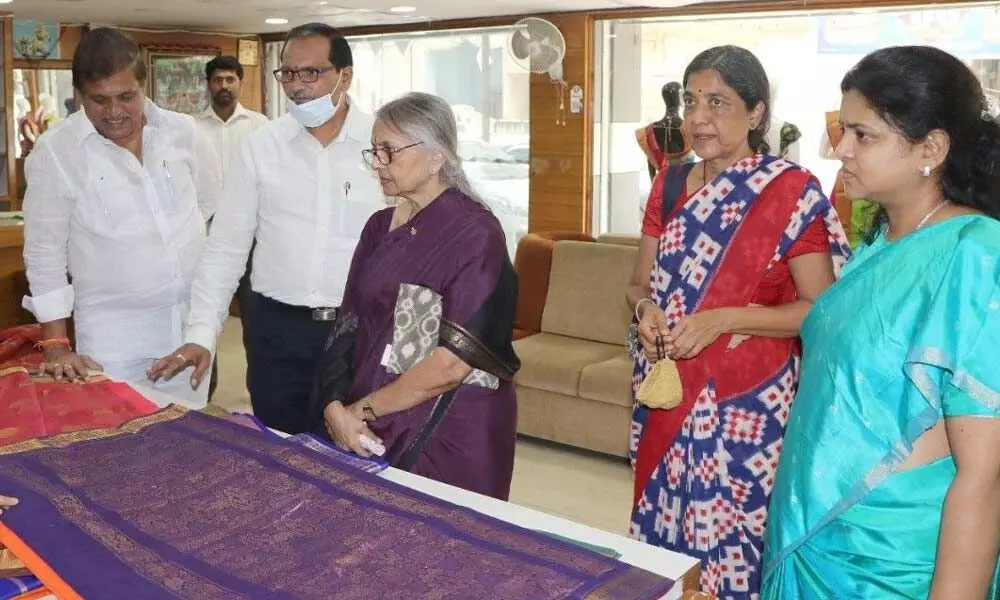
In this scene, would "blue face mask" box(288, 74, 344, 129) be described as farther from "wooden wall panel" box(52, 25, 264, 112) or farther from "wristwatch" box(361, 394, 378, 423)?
"wooden wall panel" box(52, 25, 264, 112)

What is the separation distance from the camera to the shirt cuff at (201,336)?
2.47 metres

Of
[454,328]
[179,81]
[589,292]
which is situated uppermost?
[179,81]

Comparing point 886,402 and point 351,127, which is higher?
point 351,127

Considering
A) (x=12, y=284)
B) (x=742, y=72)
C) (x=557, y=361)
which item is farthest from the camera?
(x=557, y=361)

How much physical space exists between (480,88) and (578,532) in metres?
7.19

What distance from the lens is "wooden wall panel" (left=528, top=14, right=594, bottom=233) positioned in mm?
7426

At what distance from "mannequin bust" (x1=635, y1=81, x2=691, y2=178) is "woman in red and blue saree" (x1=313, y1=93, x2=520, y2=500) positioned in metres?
4.54

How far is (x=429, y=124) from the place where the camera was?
6.78 feet

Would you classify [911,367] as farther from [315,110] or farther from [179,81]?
[179,81]

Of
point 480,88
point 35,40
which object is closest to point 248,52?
point 35,40

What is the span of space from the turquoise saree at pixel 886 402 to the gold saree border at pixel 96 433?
118cm

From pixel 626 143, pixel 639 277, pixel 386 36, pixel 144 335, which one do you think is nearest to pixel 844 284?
pixel 639 277

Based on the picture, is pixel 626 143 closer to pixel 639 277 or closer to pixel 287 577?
pixel 639 277

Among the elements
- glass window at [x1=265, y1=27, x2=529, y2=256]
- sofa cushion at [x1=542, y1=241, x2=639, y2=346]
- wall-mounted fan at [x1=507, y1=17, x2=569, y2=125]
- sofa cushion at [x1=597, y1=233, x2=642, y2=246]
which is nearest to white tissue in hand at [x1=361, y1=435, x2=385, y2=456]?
sofa cushion at [x1=542, y1=241, x2=639, y2=346]
